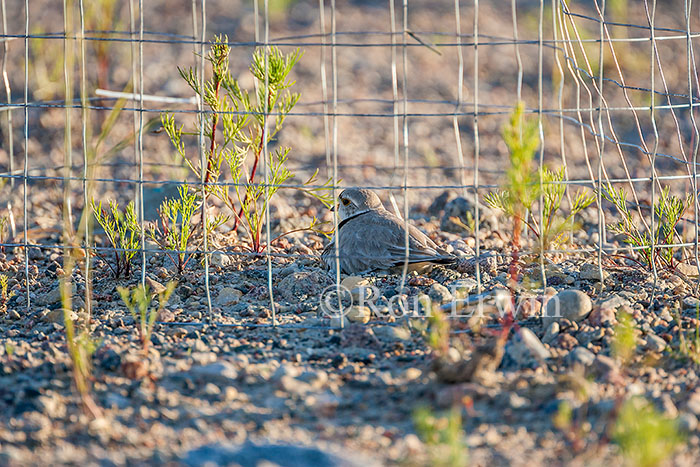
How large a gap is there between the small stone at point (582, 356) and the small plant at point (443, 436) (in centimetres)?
69

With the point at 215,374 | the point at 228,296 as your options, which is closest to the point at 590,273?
the point at 228,296

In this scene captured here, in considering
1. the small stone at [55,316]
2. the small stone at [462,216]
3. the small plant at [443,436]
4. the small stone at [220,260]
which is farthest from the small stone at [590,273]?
the small stone at [55,316]

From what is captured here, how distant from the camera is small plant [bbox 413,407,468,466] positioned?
255 centimetres

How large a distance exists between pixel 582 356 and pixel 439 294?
987 mm

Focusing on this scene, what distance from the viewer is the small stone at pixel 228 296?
14.3ft

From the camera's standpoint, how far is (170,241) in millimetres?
4676

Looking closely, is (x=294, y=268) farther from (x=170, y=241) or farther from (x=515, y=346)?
(x=515, y=346)

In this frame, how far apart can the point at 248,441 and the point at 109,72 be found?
7348 millimetres

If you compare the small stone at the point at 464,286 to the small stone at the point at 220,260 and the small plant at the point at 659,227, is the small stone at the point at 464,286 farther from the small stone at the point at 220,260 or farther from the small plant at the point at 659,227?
the small stone at the point at 220,260

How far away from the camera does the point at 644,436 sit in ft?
8.21

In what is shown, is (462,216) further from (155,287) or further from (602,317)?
(155,287)

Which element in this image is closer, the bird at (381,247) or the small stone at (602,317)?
the small stone at (602,317)

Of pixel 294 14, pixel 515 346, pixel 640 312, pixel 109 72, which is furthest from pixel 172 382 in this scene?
pixel 294 14

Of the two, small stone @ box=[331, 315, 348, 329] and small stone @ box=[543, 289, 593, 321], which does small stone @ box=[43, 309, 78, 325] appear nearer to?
small stone @ box=[331, 315, 348, 329]
